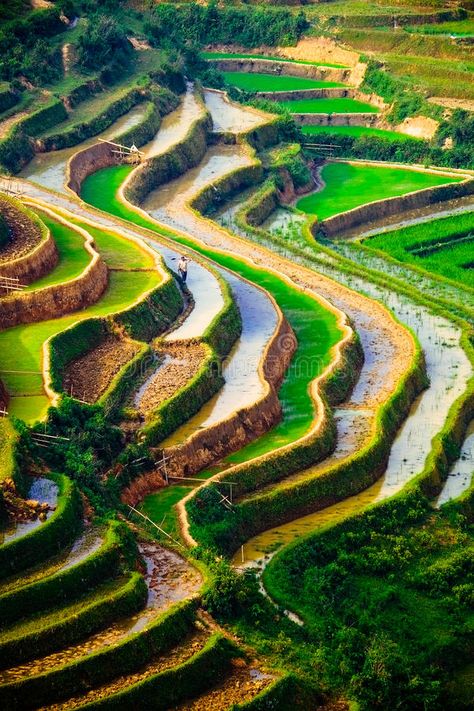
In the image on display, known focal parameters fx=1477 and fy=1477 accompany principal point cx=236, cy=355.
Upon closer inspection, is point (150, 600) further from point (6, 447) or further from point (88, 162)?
point (88, 162)

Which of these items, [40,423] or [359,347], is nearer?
[40,423]

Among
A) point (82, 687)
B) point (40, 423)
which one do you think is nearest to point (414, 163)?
point (40, 423)

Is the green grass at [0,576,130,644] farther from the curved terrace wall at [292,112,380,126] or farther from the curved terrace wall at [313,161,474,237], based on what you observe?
the curved terrace wall at [292,112,380,126]

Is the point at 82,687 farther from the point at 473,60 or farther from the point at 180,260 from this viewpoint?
the point at 473,60

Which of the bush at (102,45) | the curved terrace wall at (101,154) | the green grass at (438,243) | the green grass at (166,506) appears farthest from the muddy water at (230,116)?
the green grass at (166,506)

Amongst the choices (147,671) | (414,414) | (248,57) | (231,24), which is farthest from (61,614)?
(231,24)

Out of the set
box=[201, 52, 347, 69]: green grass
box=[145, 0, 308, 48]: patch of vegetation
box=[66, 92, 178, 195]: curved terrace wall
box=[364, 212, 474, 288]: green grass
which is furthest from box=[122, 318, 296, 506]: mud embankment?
box=[145, 0, 308, 48]: patch of vegetation
